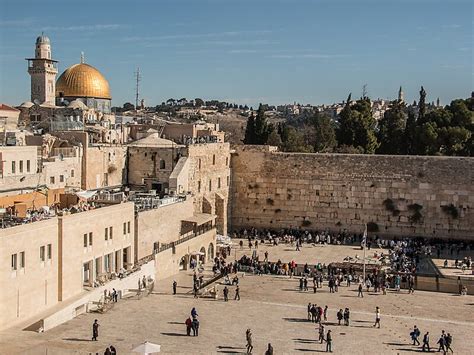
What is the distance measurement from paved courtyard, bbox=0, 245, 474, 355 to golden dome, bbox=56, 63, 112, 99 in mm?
22952

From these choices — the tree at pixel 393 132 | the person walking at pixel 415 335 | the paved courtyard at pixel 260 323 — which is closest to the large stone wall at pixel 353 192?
the tree at pixel 393 132

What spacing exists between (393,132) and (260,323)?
99.1ft

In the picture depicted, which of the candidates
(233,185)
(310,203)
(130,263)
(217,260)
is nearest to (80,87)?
(233,185)

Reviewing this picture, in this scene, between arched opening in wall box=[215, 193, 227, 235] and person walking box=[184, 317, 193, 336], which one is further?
arched opening in wall box=[215, 193, 227, 235]

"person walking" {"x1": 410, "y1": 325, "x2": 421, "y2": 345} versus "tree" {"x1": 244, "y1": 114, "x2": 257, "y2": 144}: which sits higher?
"tree" {"x1": 244, "y1": 114, "x2": 257, "y2": 144}

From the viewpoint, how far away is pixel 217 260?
29031 mm

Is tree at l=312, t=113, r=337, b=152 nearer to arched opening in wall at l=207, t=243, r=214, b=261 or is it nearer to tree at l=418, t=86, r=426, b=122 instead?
tree at l=418, t=86, r=426, b=122

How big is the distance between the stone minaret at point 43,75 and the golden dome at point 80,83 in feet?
2.28

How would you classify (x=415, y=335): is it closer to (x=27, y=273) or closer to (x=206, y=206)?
(x=27, y=273)

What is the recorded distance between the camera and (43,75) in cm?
4606

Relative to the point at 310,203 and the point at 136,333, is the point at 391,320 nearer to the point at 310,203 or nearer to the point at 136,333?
the point at 136,333

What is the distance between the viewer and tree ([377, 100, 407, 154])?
4638 cm

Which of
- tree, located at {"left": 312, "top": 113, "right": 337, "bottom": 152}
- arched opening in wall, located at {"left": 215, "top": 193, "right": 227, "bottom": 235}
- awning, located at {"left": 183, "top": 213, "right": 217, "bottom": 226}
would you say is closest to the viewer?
awning, located at {"left": 183, "top": 213, "right": 217, "bottom": 226}

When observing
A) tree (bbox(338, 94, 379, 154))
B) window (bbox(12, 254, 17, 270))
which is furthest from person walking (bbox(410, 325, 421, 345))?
tree (bbox(338, 94, 379, 154))
